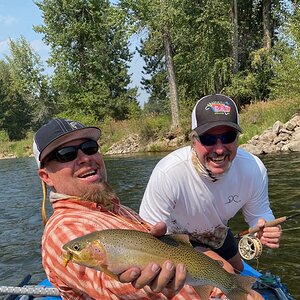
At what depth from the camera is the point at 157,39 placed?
98.5 feet

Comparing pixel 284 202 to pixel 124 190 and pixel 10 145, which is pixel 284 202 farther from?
pixel 10 145

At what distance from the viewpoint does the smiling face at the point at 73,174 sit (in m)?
2.46

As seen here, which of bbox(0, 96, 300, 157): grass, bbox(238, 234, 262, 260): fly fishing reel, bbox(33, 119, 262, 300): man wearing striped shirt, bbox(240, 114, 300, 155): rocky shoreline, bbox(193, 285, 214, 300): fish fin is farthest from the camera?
bbox(0, 96, 300, 157): grass

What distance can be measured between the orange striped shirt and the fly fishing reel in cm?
151

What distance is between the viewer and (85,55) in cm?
4062

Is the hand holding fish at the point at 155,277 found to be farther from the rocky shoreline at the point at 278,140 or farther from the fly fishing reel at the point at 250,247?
the rocky shoreline at the point at 278,140

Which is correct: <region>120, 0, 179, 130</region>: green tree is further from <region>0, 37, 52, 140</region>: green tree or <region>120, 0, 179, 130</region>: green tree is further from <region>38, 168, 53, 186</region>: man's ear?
<region>38, 168, 53, 186</region>: man's ear

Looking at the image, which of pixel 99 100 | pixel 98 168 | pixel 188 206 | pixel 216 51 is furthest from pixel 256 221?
pixel 99 100

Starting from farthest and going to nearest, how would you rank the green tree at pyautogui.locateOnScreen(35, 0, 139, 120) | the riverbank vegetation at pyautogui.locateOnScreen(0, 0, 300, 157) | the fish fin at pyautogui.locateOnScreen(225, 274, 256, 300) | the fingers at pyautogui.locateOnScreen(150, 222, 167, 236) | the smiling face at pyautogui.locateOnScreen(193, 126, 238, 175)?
the green tree at pyautogui.locateOnScreen(35, 0, 139, 120) < the riverbank vegetation at pyautogui.locateOnScreen(0, 0, 300, 157) < the smiling face at pyautogui.locateOnScreen(193, 126, 238, 175) < the fish fin at pyautogui.locateOnScreen(225, 274, 256, 300) < the fingers at pyautogui.locateOnScreen(150, 222, 167, 236)

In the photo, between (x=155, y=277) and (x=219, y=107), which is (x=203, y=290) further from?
(x=219, y=107)

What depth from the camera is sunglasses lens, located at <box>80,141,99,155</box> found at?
261cm

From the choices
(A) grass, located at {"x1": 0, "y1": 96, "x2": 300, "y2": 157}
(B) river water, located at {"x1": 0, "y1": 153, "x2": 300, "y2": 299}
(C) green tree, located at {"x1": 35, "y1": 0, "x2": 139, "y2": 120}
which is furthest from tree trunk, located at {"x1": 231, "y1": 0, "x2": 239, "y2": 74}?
(B) river water, located at {"x1": 0, "y1": 153, "x2": 300, "y2": 299}

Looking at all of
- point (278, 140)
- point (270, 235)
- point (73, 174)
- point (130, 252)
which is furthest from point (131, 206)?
point (278, 140)

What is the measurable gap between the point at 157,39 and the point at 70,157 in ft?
93.8
